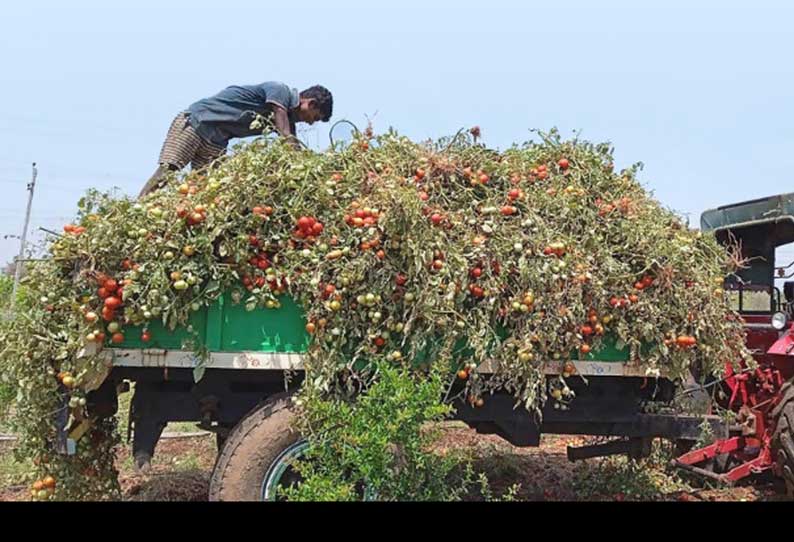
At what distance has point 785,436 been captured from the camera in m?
5.08

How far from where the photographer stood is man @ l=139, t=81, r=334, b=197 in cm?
547

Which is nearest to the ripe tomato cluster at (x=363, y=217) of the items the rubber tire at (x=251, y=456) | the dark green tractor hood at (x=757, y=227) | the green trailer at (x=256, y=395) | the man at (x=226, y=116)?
the green trailer at (x=256, y=395)

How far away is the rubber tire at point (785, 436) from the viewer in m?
5.04

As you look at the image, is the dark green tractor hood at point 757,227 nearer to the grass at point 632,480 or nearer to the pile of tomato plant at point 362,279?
the pile of tomato plant at point 362,279

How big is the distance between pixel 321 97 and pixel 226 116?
778 mm

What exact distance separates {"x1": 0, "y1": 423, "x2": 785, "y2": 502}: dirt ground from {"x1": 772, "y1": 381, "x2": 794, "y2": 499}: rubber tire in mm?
649

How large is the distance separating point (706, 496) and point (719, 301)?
240 centimetres

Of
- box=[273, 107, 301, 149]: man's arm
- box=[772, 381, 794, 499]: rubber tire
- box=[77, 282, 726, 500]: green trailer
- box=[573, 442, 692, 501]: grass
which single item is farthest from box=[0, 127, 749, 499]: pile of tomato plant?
box=[573, 442, 692, 501]: grass

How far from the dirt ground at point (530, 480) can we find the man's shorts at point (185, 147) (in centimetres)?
265

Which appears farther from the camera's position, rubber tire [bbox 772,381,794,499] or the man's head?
the man's head

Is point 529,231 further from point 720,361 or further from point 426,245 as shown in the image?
point 720,361

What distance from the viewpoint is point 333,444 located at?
12.5 ft

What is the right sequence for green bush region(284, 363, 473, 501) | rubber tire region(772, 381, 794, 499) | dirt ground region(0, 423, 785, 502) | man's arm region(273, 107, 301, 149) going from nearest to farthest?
green bush region(284, 363, 473, 501) < rubber tire region(772, 381, 794, 499) < man's arm region(273, 107, 301, 149) < dirt ground region(0, 423, 785, 502)

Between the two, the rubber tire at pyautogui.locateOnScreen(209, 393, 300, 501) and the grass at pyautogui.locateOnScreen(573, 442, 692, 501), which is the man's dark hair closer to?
the rubber tire at pyautogui.locateOnScreen(209, 393, 300, 501)
